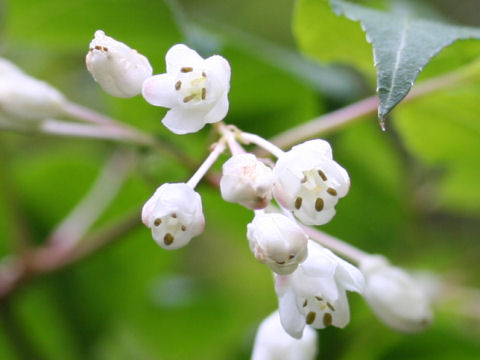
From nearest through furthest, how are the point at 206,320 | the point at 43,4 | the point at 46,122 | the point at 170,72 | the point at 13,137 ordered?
1. the point at 170,72
2. the point at 46,122
3. the point at 43,4
4. the point at 206,320
5. the point at 13,137

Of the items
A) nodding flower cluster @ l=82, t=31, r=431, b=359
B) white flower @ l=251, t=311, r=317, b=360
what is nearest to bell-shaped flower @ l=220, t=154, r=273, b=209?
nodding flower cluster @ l=82, t=31, r=431, b=359

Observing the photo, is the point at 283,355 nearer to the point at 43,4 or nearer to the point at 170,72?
the point at 170,72

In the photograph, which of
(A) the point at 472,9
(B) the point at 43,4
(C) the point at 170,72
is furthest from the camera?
(A) the point at 472,9

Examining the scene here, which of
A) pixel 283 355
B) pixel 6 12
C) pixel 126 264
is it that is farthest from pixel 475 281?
pixel 6 12

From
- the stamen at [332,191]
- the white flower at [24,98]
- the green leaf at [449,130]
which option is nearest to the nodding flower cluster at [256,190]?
the stamen at [332,191]

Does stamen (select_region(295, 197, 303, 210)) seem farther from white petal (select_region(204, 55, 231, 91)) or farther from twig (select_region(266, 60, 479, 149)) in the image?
twig (select_region(266, 60, 479, 149))

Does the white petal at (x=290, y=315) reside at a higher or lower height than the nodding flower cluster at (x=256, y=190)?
lower

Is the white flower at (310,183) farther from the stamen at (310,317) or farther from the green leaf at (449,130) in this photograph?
the green leaf at (449,130)
